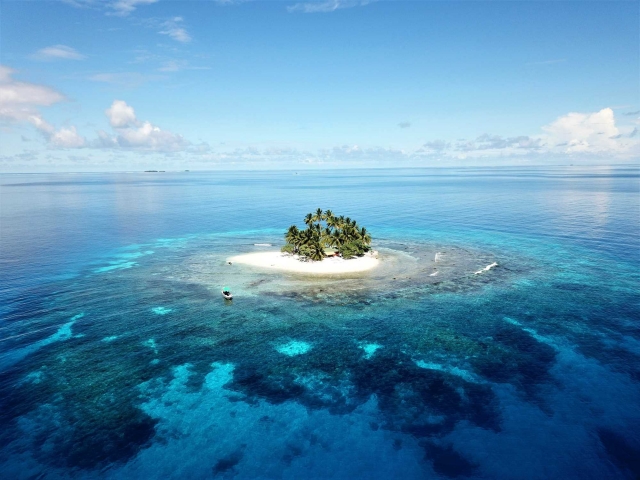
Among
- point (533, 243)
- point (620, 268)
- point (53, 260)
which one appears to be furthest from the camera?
point (533, 243)

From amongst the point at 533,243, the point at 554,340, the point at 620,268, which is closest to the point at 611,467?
the point at 554,340

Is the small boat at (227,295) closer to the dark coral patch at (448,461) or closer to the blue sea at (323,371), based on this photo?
the blue sea at (323,371)

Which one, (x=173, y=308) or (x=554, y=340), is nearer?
(x=554, y=340)

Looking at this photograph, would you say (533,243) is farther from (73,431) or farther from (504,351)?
(73,431)

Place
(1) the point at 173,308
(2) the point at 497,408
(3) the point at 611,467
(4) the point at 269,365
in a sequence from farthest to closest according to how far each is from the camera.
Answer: (1) the point at 173,308
(4) the point at 269,365
(2) the point at 497,408
(3) the point at 611,467

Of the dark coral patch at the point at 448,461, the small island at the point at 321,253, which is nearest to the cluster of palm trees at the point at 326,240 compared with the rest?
the small island at the point at 321,253

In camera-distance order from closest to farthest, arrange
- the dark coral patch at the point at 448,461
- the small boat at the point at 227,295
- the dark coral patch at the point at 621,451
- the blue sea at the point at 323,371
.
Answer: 1. the dark coral patch at the point at 621,451
2. the dark coral patch at the point at 448,461
3. the blue sea at the point at 323,371
4. the small boat at the point at 227,295

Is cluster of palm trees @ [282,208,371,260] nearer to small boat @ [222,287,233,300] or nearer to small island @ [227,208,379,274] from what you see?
small island @ [227,208,379,274]

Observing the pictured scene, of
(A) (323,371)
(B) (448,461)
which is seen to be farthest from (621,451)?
(A) (323,371)
